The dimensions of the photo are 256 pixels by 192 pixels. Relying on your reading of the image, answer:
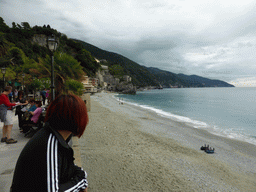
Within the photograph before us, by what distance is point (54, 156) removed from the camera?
1030 millimetres

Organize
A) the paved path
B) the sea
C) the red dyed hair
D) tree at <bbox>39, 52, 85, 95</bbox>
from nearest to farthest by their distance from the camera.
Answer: the red dyed hair → the paved path → tree at <bbox>39, 52, 85, 95</bbox> → the sea

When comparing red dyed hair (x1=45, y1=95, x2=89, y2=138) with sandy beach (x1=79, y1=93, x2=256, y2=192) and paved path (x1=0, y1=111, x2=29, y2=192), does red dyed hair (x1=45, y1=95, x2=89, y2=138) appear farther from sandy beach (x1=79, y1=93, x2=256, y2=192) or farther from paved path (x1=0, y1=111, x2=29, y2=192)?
sandy beach (x1=79, y1=93, x2=256, y2=192)

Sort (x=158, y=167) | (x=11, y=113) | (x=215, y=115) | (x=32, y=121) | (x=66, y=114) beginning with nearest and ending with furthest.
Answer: (x=66, y=114), (x=11, y=113), (x=32, y=121), (x=158, y=167), (x=215, y=115)

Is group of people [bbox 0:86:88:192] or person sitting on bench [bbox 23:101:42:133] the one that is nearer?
group of people [bbox 0:86:88:192]

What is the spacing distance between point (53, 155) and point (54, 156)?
11mm

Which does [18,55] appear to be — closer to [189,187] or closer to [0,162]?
[0,162]

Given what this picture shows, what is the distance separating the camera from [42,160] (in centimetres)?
99

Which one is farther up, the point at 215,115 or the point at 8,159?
the point at 8,159

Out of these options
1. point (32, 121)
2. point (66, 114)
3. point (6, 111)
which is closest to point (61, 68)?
point (32, 121)

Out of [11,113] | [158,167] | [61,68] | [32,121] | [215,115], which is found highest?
[61,68]

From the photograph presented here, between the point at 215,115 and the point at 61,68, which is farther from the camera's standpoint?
the point at 215,115

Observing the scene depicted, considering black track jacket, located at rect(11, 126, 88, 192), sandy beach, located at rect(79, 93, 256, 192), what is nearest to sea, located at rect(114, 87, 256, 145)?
sandy beach, located at rect(79, 93, 256, 192)

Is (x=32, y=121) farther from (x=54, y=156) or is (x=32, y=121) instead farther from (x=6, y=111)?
(x=54, y=156)

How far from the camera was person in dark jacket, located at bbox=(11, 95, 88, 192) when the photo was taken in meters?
0.99
